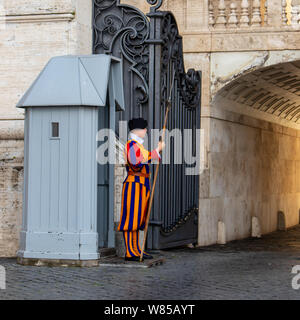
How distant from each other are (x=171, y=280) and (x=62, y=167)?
1957mm

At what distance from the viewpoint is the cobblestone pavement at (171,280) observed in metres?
7.96

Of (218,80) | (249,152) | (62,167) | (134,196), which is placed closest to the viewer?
(62,167)

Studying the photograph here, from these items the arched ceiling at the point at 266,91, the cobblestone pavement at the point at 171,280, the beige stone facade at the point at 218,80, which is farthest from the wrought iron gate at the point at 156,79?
the arched ceiling at the point at 266,91

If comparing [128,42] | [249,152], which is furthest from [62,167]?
[249,152]

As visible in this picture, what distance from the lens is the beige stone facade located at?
12.0m

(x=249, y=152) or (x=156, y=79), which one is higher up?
(x=156, y=79)

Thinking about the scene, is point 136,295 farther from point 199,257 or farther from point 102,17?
point 102,17

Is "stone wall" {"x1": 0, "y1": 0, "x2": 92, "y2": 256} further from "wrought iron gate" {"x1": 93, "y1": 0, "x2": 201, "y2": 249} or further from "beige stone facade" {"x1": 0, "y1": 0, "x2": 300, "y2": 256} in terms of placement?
"wrought iron gate" {"x1": 93, "y1": 0, "x2": 201, "y2": 249}

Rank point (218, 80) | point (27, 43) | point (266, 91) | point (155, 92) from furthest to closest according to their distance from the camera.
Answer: point (266, 91), point (218, 80), point (27, 43), point (155, 92)

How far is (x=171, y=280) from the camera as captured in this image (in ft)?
29.6

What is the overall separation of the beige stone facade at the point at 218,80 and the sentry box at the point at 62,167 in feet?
4.66

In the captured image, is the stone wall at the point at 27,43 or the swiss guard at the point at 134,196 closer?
the swiss guard at the point at 134,196

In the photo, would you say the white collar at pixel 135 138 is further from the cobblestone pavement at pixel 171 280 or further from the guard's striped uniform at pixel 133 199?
the cobblestone pavement at pixel 171 280

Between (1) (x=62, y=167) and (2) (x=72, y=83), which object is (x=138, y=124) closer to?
(2) (x=72, y=83)
